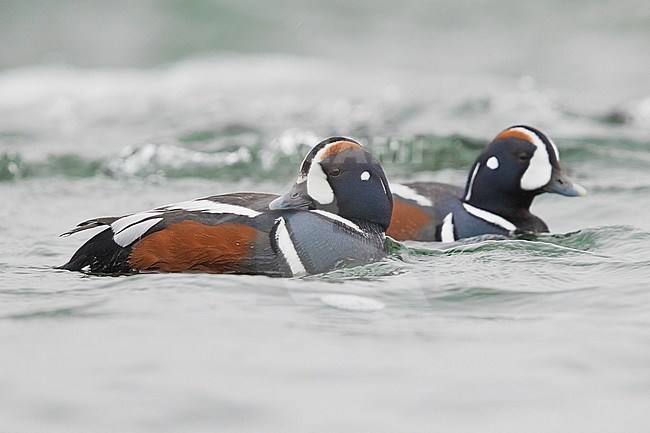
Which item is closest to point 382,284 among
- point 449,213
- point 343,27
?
point 449,213

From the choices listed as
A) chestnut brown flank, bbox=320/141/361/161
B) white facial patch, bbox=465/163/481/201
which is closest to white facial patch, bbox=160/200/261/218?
chestnut brown flank, bbox=320/141/361/161

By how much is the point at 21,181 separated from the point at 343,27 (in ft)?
37.2

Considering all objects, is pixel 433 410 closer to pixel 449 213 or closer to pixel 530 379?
pixel 530 379

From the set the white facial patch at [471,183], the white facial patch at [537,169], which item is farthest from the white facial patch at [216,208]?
the white facial patch at [537,169]

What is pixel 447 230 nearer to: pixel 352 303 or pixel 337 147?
pixel 337 147

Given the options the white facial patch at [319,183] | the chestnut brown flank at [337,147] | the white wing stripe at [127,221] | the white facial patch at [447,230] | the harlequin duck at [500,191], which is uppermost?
the chestnut brown flank at [337,147]

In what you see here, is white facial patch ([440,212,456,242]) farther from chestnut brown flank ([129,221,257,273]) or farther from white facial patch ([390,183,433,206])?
chestnut brown flank ([129,221,257,273])

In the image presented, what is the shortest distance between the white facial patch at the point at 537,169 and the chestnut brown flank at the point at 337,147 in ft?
6.12

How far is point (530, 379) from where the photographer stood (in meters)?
3.83

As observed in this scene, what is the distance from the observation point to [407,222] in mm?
6824

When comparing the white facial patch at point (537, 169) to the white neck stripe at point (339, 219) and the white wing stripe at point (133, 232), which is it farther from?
the white wing stripe at point (133, 232)

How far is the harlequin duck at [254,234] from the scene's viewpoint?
5.15 metres

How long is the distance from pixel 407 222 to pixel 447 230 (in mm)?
262

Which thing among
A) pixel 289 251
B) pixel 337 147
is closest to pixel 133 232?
pixel 289 251
